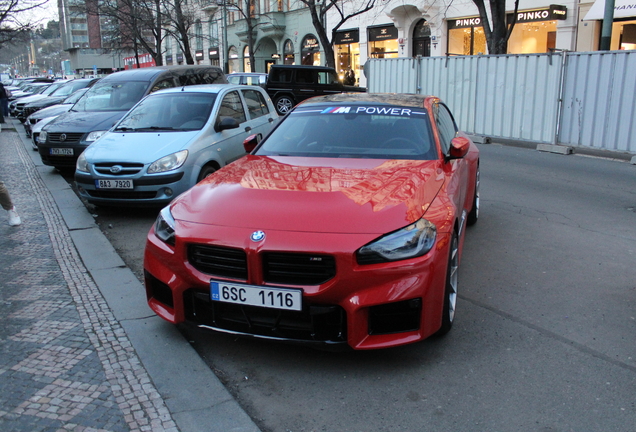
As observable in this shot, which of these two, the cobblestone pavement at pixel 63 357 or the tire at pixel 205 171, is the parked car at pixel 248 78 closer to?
the tire at pixel 205 171

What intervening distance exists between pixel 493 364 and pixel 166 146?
16.8ft

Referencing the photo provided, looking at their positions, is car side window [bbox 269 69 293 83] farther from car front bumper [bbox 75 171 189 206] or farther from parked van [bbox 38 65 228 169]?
car front bumper [bbox 75 171 189 206]

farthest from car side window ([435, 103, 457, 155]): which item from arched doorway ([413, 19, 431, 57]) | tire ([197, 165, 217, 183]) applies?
arched doorway ([413, 19, 431, 57])

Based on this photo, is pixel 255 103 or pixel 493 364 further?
pixel 255 103

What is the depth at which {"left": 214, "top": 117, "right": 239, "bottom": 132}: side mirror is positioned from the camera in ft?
25.1

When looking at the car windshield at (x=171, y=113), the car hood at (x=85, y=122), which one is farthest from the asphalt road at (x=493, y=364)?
the car hood at (x=85, y=122)

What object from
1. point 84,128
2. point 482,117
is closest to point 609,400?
point 84,128

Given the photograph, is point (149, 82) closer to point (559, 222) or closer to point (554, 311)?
point (559, 222)

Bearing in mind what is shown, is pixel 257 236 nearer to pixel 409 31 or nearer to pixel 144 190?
pixel 144 190

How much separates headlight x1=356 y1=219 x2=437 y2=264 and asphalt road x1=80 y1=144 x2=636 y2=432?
72cm

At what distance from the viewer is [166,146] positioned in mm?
7242

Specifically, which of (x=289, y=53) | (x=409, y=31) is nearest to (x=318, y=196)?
(x=409, y=31)

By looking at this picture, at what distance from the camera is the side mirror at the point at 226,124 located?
7.65m

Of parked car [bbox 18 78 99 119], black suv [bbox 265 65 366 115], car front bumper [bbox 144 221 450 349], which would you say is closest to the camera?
car front bumper [bbox 144 221 450 349]
